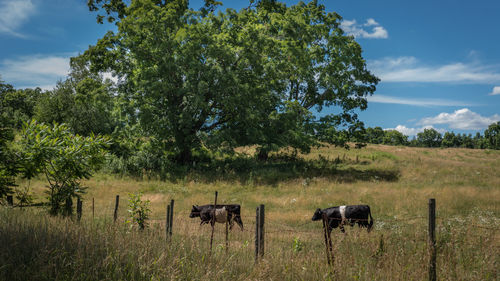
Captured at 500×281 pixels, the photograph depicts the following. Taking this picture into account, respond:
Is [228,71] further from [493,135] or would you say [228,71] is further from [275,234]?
[493,135]

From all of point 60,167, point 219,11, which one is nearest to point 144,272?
point 60,167

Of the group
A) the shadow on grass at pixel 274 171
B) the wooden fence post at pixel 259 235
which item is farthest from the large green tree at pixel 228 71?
the wooden fence post at pixel 259 235

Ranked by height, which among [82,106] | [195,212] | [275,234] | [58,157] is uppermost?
[82,106]

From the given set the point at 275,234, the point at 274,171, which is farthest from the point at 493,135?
the point at 275,234

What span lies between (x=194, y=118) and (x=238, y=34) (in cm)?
737

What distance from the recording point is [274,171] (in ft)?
88.9

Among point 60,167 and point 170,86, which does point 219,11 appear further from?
point 60,167

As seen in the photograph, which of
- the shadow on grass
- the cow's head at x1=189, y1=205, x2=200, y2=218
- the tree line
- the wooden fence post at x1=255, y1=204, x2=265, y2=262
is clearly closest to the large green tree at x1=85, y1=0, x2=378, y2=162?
the shadow on grass

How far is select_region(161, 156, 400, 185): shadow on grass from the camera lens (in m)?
25.2

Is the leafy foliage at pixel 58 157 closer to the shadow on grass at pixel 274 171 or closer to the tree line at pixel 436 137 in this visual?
the shadow on grass at pixel 274 171

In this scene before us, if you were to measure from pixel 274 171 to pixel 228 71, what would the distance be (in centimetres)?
824

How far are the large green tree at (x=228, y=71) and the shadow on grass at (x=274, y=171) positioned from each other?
1.95m

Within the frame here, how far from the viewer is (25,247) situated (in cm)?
611

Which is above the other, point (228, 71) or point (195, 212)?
point (228, 71)
